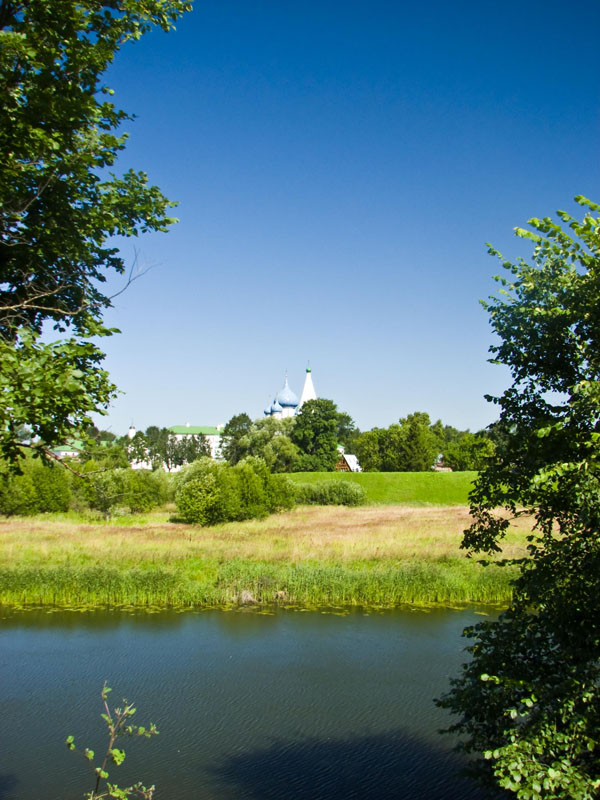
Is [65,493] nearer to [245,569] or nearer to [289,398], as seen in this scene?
[245,569]

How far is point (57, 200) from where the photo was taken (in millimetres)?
6629

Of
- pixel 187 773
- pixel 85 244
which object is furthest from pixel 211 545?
pixel 85 244

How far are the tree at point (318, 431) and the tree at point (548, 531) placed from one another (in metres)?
67.4

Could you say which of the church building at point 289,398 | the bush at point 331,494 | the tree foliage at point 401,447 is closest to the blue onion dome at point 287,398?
the church building at point 289,398

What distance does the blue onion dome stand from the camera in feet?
366

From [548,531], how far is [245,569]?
16981mm

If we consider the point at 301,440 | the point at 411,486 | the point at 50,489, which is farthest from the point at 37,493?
the point at 301,440

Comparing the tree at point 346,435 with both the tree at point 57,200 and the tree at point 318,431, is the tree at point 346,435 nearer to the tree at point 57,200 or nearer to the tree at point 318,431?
the tree at point 318,431

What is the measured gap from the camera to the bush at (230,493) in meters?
37.6

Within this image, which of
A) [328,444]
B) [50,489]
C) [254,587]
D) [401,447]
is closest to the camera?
[254,587]

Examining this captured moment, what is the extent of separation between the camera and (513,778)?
4531 millimetres

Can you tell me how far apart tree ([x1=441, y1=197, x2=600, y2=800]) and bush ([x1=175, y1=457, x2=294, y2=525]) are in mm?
32610

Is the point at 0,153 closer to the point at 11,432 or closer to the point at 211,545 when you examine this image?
the point at 11,432

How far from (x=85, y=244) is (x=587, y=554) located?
5799 millimetres
